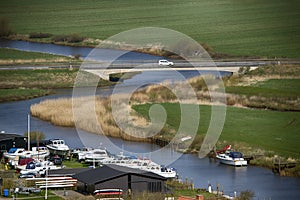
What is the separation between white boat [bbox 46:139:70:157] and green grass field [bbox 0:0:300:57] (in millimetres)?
24333

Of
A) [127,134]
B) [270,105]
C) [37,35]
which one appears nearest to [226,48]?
[37,35]

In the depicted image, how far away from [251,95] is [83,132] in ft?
22.4

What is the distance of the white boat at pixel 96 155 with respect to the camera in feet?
105

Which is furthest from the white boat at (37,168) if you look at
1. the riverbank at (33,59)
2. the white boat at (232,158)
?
the riverbank at (33,59)

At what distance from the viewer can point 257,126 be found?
36000 mm

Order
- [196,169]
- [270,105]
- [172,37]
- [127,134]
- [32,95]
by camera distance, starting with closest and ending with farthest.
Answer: [196,169], [127,134], [270,105], [32,95], [172,37]

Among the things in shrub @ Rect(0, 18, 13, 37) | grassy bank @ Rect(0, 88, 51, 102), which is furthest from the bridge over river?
shrub @ Rect(0, 18, 13, 37)

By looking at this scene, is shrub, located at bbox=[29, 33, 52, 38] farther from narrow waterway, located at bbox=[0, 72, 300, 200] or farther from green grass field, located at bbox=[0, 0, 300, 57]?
narrow waterway, located at bbox=[0, 72, 300, 200]

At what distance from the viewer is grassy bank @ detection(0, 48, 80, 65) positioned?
180 ft

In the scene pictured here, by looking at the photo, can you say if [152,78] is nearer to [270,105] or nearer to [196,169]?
[270,105]

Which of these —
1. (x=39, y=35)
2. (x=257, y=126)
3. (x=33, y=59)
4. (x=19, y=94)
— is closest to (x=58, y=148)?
(x=257, y=126)

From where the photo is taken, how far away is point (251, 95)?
41125mm

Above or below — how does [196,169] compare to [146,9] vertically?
below

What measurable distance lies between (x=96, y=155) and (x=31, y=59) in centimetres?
2468
